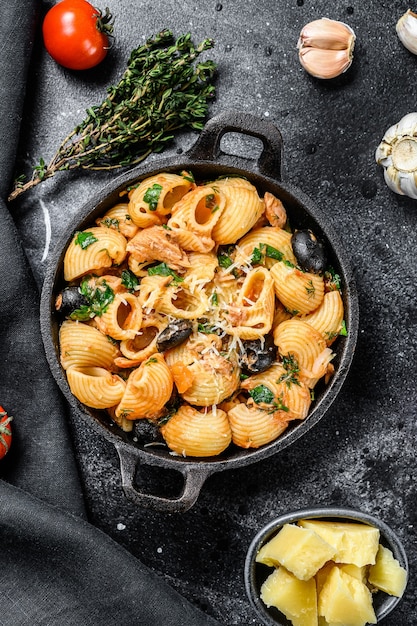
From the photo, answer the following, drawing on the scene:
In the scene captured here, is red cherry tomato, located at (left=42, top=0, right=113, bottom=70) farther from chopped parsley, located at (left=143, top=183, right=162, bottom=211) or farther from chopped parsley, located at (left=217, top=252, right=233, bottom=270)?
chopped parsley, located at (left=217, top=252, right=233, bottom=270)

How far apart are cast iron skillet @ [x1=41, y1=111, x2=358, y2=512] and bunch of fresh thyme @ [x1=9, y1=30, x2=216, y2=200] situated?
26 cm

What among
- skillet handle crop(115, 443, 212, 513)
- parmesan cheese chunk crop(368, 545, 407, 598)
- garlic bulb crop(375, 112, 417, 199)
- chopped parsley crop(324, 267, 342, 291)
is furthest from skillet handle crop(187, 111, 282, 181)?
parmesan cheese chunk crop(368, 545, 407, 598)

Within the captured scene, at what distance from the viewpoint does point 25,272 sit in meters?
2.52

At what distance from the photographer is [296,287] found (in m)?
2.21

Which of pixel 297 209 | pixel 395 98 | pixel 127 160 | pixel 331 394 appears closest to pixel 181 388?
pixel 331 394

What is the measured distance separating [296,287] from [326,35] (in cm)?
87

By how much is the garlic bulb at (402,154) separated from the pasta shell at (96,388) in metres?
1.07

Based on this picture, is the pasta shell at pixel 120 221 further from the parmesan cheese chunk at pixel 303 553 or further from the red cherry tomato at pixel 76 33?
the parmesan cheese chunk at pixel 303 553

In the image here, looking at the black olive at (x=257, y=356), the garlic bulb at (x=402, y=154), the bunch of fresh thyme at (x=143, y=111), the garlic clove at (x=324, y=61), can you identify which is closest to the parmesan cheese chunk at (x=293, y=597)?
the black olive at (x=257, y=356)

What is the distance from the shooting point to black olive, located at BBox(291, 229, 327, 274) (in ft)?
7.29

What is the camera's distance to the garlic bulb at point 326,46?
98.8 inches

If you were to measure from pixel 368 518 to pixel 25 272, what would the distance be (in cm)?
130

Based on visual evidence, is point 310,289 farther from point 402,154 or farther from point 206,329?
point 402,154

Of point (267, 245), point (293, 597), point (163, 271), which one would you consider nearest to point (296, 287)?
point (267, 245)
